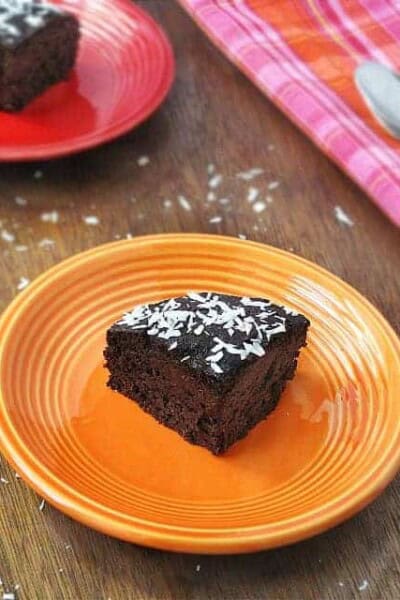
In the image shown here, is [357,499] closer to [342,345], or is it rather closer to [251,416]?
[251,416]

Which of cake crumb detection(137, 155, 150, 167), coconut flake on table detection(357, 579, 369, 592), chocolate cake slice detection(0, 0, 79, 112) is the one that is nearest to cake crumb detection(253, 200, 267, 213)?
cake crumb detection(137, 155, 150, 167)

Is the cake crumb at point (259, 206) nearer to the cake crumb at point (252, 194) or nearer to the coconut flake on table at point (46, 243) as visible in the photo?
the cake crumb at point (252, 194)

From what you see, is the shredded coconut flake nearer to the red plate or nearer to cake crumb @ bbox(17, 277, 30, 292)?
the red plate

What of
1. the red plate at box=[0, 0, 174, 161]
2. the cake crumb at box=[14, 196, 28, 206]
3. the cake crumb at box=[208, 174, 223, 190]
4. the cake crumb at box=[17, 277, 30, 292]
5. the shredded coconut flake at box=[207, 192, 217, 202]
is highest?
the red plate at box=[0, 0, 174, 161]

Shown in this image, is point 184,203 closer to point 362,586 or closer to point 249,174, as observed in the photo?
point 249,174

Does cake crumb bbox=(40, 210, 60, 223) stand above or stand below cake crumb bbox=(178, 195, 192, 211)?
above

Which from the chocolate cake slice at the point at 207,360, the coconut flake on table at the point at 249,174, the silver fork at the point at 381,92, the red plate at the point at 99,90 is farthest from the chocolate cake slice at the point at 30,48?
the chocolate cake slice at the point at 207,360

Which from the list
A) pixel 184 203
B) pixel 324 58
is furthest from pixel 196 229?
pixel 324 58
